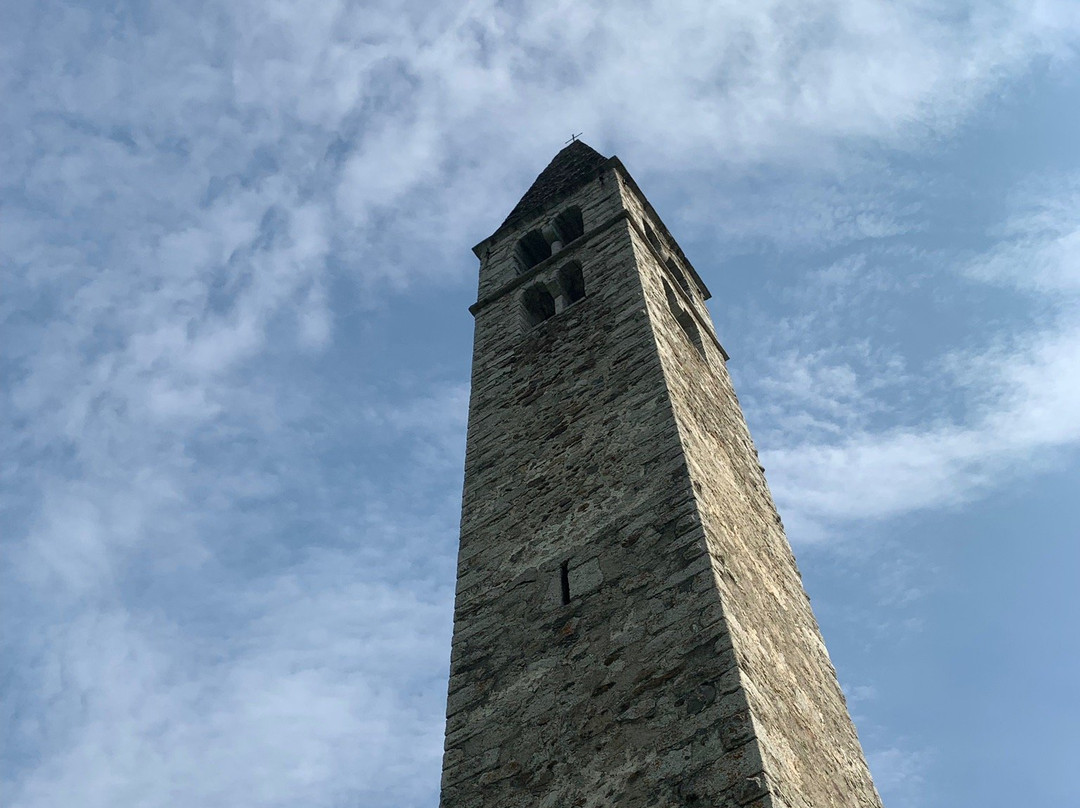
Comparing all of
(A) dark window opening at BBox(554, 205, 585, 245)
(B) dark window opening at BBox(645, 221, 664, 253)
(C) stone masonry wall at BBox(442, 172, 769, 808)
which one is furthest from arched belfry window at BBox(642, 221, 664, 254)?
(C) stone masonry wall at BBox(442, 172, 769, 808)

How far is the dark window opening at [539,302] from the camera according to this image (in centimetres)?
1423

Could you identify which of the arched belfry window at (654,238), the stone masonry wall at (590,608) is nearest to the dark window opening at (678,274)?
the arched belfry window at (654,238)

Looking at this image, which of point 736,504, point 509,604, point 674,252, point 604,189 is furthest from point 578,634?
point 674,252

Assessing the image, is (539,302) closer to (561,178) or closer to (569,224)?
(569,224)

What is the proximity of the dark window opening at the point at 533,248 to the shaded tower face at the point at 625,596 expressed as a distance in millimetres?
2900

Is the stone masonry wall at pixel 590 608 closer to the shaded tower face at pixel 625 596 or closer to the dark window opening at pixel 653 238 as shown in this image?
the shaded tower face at pixel 625 596

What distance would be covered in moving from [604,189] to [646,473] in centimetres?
770

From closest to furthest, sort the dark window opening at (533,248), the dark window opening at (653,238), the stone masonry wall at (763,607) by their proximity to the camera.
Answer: the stone masonry wall at (763,607)
the dark window opening at (653,238)
the dark window opening at (533,248)

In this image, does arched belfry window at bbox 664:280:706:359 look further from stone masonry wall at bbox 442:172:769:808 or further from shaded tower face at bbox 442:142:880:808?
stone masonry wall at bbox 442:172:769:808

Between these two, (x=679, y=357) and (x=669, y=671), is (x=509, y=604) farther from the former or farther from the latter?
(x=679, y=357)

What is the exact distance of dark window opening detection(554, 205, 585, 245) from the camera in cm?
1600

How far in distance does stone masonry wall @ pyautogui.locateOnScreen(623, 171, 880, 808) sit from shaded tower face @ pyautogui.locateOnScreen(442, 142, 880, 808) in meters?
0.03

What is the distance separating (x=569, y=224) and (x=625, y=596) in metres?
9.39

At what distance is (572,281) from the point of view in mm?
14281
